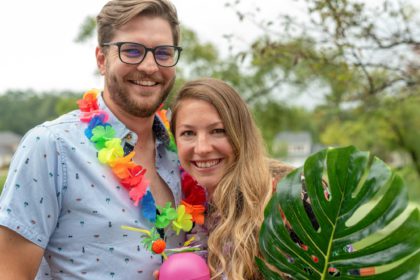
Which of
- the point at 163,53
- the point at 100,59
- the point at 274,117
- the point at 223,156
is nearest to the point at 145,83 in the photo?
the point at 163,53

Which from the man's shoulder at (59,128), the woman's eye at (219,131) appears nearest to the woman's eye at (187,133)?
the woman's eye at (219,131)

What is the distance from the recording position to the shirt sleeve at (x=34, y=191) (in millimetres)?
1980

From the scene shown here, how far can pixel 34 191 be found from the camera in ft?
6.57

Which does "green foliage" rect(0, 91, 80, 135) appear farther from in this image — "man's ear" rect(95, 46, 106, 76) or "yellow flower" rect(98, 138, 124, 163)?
"yellow flower" rect(98, 138, 124, 163)

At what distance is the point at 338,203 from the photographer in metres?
1.37

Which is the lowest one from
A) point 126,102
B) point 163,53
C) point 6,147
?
point 6,147

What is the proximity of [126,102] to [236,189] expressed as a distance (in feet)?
2.08

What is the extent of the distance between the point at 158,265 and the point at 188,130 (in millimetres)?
626

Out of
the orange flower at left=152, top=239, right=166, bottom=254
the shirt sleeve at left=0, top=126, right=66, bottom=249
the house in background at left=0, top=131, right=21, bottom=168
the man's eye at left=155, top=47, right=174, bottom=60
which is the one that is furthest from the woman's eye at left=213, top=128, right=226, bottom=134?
the house in background at left=0, top=131, right=21, bottom=168

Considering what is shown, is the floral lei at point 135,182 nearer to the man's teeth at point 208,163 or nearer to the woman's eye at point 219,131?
the man's teeth at point 208,163

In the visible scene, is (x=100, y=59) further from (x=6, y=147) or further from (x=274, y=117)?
(x=6, y=147)

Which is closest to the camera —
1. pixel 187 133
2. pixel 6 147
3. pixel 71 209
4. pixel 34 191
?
pixel 34 191

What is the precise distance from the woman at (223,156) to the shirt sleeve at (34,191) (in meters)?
0.65

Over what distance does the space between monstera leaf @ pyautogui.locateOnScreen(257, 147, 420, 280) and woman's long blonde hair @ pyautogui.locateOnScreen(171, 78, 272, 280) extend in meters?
0.64
